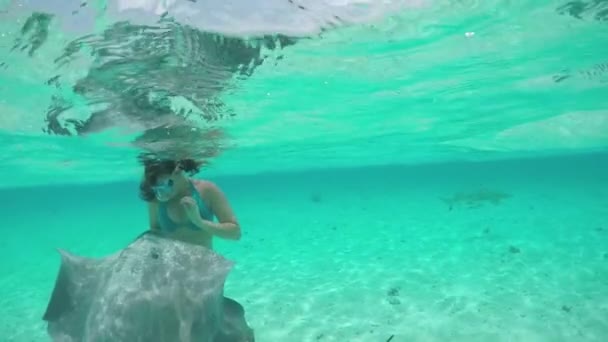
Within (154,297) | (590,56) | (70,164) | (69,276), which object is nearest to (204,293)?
(154,297)

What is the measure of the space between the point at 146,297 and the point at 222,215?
6.55ft

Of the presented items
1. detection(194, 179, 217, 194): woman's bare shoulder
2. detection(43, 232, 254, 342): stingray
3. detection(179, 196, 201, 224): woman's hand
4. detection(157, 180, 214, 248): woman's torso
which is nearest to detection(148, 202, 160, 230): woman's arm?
detection(157, 180, 214, 248): woman's torso

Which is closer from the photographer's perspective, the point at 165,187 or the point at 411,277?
the point at 165,187

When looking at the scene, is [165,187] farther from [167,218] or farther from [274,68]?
[274,68]

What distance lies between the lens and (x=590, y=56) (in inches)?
483

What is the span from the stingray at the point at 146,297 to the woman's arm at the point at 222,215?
877mm

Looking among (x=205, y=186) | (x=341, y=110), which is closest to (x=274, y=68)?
Result: (x=205, y=186)

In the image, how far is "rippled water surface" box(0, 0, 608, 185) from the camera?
305 inches

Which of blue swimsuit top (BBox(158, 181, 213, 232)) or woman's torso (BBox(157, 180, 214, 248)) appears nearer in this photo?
blue swimsuit top (BBox(158, 181, 213, 232))

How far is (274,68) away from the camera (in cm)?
1095

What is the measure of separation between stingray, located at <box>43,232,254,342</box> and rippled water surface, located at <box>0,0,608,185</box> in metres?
4.46

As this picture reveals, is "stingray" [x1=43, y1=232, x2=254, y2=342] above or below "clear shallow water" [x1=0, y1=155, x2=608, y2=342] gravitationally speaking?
above

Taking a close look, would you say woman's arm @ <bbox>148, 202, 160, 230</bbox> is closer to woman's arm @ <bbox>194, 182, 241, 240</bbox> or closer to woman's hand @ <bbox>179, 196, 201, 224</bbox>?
woman's arm @ <bbox>194, 182, 241, 240</bbox>

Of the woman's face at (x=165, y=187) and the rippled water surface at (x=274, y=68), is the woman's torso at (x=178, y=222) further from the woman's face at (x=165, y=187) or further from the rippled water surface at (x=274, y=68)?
the rippled water surface at (x=274, y=68)
